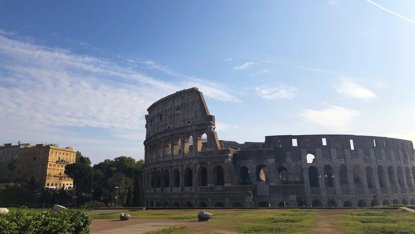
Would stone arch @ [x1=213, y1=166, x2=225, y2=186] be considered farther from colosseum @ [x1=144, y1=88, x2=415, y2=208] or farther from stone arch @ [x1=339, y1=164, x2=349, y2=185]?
stone arch @ [x1=339, y1=164, x2=349, y2=185]

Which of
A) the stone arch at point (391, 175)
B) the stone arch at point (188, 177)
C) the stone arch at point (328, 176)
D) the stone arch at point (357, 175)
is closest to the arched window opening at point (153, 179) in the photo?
the stone arch at point (188, 177)

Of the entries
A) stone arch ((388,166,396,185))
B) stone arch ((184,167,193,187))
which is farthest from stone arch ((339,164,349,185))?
stone arch ((184,167,193,187))

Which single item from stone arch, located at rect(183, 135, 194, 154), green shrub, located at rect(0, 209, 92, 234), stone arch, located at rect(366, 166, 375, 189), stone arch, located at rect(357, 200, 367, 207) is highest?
stone arch, located at rect(183, 135, 194, 154)

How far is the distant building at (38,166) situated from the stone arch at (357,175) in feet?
251

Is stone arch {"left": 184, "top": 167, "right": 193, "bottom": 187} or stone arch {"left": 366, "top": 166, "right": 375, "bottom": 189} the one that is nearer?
stone arch {"left": 184, "top": 167, "right": 193, "bottom": 187}

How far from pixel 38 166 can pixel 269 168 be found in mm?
79768

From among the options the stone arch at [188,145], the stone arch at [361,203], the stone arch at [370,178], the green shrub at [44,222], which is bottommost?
the stone arch at [361,203]

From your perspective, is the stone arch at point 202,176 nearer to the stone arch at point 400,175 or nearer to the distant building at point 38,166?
the stone arch at point 400,175

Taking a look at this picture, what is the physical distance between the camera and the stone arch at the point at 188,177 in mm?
43700

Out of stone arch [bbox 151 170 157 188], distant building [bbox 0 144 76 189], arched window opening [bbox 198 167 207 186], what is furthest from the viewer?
distant building [bbox 0 144 76 189]

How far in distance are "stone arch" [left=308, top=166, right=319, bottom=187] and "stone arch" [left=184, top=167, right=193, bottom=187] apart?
632 inches

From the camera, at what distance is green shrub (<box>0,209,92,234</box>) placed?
888 cm

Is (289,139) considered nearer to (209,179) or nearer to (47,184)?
Answer: (209,179)

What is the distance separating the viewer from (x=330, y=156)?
4250cm
